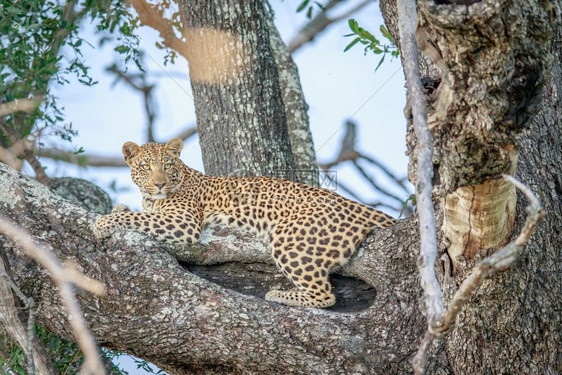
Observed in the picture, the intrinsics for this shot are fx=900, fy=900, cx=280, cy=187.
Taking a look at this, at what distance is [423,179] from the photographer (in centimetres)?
368

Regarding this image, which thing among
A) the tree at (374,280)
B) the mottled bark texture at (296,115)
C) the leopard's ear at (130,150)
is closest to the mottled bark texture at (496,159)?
the tree at (374,280)

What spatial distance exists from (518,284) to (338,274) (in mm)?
2034

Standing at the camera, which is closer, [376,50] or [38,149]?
[376,50]

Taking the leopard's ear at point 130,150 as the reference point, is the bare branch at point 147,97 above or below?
above

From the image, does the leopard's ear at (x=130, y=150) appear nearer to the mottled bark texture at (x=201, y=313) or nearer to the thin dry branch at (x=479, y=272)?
the mottled bark texture at (x=201, y=313)

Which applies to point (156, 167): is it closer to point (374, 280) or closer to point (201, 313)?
point (201, 313)

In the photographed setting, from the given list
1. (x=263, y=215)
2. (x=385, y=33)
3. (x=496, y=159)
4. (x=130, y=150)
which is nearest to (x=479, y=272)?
(x=496, y=159)

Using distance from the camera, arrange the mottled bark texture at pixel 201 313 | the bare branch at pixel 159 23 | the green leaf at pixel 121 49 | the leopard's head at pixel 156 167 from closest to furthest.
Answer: the mottled bark texture at pixel 201 313 < the leopard's head at pixel 156 167 < the green leaf at pixel 121 49 < the bare branch at pixel 159 23

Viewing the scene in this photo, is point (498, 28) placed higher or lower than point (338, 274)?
higher

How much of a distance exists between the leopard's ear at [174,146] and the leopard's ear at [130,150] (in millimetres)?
287

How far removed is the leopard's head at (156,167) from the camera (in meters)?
8.27

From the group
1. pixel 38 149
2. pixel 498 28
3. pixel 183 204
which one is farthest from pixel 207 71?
pixel 498 28

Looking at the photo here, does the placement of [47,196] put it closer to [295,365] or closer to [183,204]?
[183,204]

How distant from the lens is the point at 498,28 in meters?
3.96
